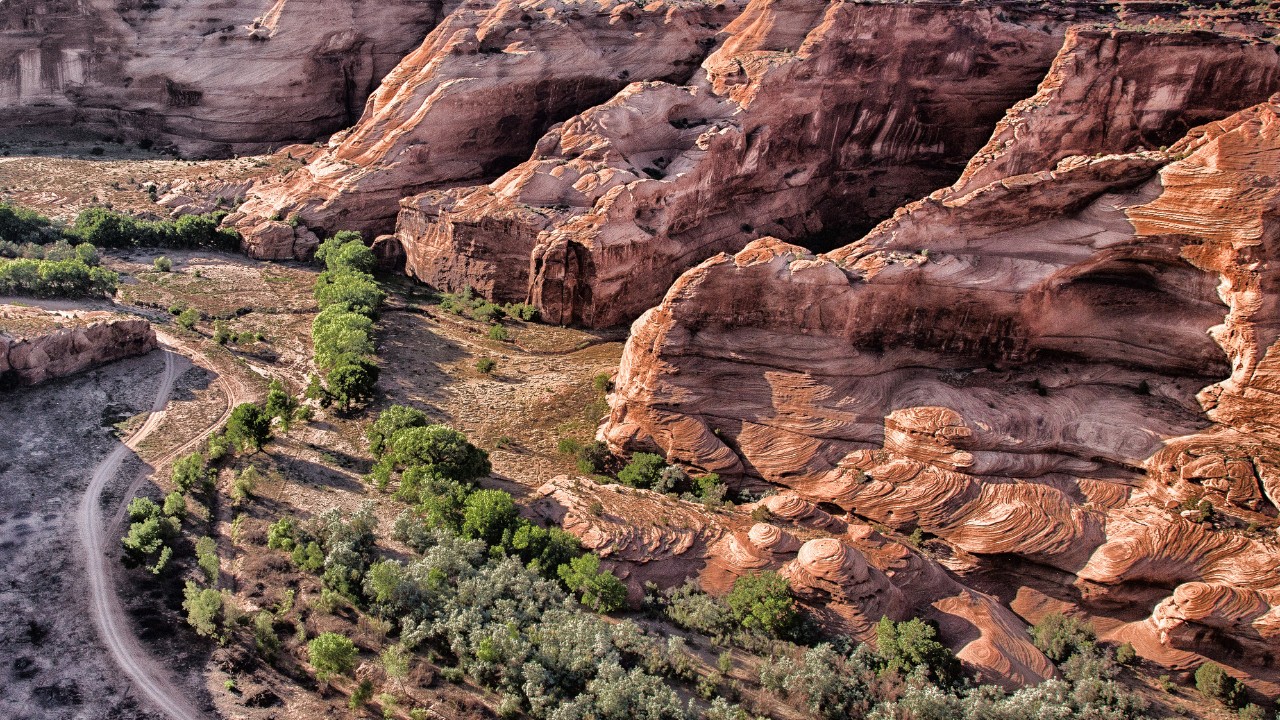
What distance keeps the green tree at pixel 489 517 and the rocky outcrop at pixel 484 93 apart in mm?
28089

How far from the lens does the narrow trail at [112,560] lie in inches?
937

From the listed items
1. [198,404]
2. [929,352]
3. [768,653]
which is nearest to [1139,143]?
[929,352]

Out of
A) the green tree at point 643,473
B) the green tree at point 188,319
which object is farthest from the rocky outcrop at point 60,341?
the green tree at point 643,473

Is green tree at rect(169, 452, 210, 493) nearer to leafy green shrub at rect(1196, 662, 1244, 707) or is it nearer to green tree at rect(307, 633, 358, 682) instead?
green tree at rect(307, 633, 358, 682)

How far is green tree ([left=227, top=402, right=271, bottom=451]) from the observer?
33875 millimetres

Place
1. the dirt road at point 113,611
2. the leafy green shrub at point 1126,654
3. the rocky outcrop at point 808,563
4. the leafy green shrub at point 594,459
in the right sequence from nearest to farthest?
the dirt road at point 113,611 < the rocky outcrop at point 808,563 < the leafy green shrub at point 1126,654 < the leafy green shrub at point 594,459

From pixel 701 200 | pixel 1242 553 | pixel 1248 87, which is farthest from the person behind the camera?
pixel 701 200

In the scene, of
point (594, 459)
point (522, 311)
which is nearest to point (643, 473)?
point (594, 459)

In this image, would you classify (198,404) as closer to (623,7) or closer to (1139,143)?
(623,7)

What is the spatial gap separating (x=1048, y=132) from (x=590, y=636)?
96.2 feet

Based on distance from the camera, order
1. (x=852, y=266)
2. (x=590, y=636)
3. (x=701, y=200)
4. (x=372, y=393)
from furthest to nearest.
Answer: (x=701, y=200)
(x=372, y=393)
(x=852, y=266)
(x=590, y=636)

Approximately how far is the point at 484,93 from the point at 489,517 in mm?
31122

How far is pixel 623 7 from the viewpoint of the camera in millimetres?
54156

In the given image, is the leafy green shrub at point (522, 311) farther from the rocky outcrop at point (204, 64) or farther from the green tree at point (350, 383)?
the rocky outcrop at point (204, 64)
